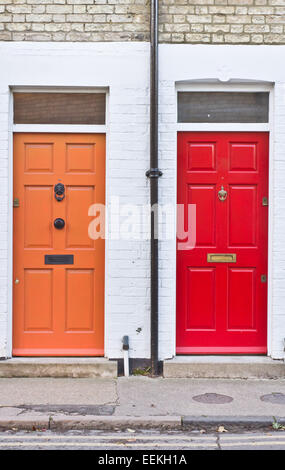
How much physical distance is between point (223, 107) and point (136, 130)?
43.5 inches

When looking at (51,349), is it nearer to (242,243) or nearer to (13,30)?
(242,243)

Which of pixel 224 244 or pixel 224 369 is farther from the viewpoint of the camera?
pixel 224 244

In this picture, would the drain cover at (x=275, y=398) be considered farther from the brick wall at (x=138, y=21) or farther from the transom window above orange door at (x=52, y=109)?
the brick wall at (x=138, y=21)

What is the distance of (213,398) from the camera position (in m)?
6.93

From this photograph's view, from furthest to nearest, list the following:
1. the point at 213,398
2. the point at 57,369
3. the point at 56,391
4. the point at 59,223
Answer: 1. the point at 59,223
2. the point at 57,369
3. the point at 56,391
4. the point at 213,398

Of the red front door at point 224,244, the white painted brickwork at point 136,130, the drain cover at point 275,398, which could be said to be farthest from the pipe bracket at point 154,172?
the drain cover at point 275,398

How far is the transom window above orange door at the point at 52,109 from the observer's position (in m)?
8.07

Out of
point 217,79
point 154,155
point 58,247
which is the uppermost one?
point 217,79

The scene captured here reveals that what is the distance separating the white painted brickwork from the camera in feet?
25.9

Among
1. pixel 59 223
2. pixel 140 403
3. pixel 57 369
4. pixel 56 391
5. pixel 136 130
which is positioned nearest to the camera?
pixel 140 403

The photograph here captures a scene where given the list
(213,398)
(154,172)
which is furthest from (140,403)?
(154,172)

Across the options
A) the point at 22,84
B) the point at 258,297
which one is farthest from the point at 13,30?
the point at 258,297

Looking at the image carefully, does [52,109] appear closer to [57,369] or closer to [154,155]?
[154,155]

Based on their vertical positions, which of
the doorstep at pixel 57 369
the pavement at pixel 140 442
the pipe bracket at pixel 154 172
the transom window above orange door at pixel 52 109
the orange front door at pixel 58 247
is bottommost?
the pavement at pixel 140 442
